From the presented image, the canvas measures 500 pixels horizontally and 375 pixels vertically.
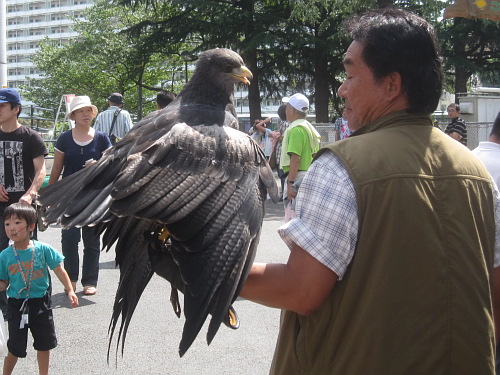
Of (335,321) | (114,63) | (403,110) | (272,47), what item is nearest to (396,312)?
(335,321)

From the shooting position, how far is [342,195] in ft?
5.77

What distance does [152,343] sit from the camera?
16.5ft

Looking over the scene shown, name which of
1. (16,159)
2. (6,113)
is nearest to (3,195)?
(16,159)

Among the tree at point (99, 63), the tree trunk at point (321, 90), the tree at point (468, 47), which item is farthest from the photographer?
the tree at point (99, 63)

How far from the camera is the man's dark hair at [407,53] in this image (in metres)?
1.86

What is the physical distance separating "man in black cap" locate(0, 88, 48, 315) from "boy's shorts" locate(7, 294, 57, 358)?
1344 mm

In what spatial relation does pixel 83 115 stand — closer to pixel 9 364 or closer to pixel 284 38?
pixel 9 364

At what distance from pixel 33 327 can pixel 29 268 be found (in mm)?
427

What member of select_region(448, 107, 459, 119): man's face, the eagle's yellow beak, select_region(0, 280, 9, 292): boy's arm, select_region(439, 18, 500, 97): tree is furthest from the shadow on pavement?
select_region(439, 18, 500, 97): tree

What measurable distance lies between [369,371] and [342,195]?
0.50m

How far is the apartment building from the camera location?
371 ft

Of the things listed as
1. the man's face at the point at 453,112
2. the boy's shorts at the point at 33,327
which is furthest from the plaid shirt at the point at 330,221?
the man's face at the point at 453,112

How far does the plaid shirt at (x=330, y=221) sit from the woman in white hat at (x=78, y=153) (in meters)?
4.52

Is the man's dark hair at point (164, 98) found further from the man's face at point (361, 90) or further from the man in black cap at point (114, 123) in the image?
the man's face at point (361, 90)
